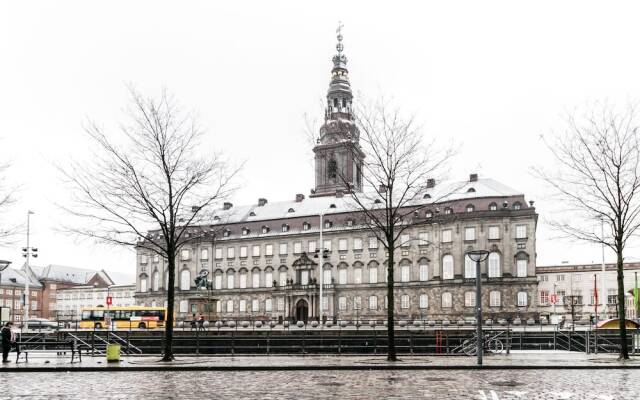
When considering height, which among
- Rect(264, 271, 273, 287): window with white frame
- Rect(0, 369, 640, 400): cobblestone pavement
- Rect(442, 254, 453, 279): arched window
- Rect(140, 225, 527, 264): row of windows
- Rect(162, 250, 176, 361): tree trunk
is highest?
Rect(140, 225, 527, 264): row of windows

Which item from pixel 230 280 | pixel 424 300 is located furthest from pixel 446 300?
pixel 230 280

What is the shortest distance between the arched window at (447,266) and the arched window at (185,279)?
116 ft

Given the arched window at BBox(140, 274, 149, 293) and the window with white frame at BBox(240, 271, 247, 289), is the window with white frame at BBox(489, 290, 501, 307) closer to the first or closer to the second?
the window with white frame at BBox(240, 271, 247, 289)

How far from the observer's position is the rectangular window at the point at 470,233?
267 feet

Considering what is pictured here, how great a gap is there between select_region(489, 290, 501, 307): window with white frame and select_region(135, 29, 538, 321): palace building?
0.11 metres

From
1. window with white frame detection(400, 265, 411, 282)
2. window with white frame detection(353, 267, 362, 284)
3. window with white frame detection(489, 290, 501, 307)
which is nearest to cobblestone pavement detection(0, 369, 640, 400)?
window with white frame detection(489, 290, 501, 307)

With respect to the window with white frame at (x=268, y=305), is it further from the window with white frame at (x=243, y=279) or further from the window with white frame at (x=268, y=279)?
the window with white frame at (x=243, y=279)

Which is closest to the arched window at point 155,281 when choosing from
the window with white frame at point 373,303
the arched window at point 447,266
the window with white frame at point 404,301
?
the window with white frame at point 373,303

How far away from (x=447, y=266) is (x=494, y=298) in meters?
6.51

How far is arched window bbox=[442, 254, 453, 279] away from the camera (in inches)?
3246

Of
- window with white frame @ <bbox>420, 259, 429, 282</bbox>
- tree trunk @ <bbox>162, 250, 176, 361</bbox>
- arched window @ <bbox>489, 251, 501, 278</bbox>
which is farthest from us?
window with white frame @ <bbox>420, 259, 429, 282</bbox>

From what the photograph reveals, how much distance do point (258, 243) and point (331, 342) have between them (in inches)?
2033

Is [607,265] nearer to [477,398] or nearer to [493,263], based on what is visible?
[493,263]

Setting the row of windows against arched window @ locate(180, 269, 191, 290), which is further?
arched window @ locate(180, 269, 191, 290)
